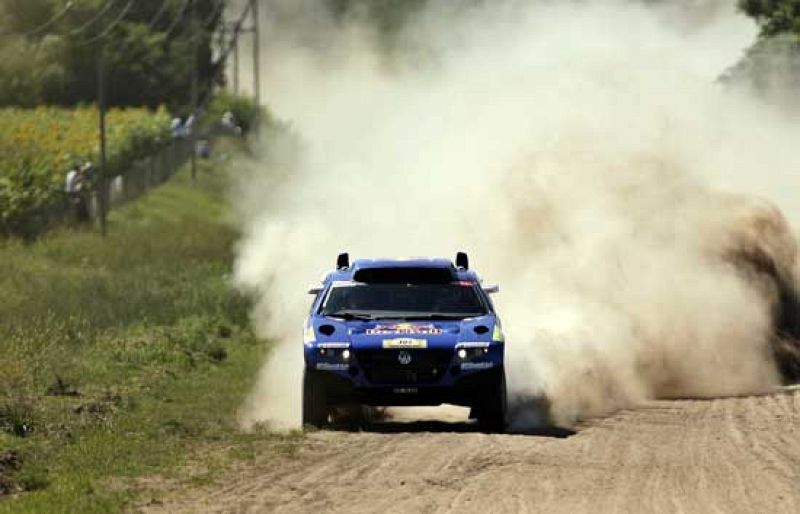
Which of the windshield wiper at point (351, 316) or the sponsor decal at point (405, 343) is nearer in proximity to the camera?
the sponsor decal at point (405, 343)

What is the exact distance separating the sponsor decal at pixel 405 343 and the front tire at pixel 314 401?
0.72 m

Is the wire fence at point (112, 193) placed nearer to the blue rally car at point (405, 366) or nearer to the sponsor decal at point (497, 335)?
the blue rally car at point (405, 366)

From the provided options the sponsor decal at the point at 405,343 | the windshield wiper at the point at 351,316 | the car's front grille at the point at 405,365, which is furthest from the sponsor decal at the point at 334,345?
the windshield wiper at the point at 351,316

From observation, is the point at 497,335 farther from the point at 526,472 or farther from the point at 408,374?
the point at 526,472

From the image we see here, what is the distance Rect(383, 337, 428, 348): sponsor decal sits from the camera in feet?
63.2

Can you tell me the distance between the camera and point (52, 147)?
60312 mm

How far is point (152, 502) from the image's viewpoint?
14.6 meters

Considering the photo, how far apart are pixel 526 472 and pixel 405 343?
3.59 metres

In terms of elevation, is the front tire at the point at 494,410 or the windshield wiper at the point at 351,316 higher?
the windshield wiper at the point at 351,316

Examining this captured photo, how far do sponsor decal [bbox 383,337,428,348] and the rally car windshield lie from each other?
2.26 feet

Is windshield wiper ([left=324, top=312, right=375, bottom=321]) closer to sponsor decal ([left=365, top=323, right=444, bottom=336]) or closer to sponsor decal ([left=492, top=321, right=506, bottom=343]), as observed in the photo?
sponsor decal ([left=365, top=323, right=444, bottom=336])

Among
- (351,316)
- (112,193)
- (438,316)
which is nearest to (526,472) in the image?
(438,316)

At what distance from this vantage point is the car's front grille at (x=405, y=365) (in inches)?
757

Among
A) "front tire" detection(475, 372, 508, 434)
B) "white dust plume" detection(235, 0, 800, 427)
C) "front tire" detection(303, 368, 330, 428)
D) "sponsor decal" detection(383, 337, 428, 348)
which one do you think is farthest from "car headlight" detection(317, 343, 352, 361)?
"white dust plume" detection(235, 0, 800, 427)
